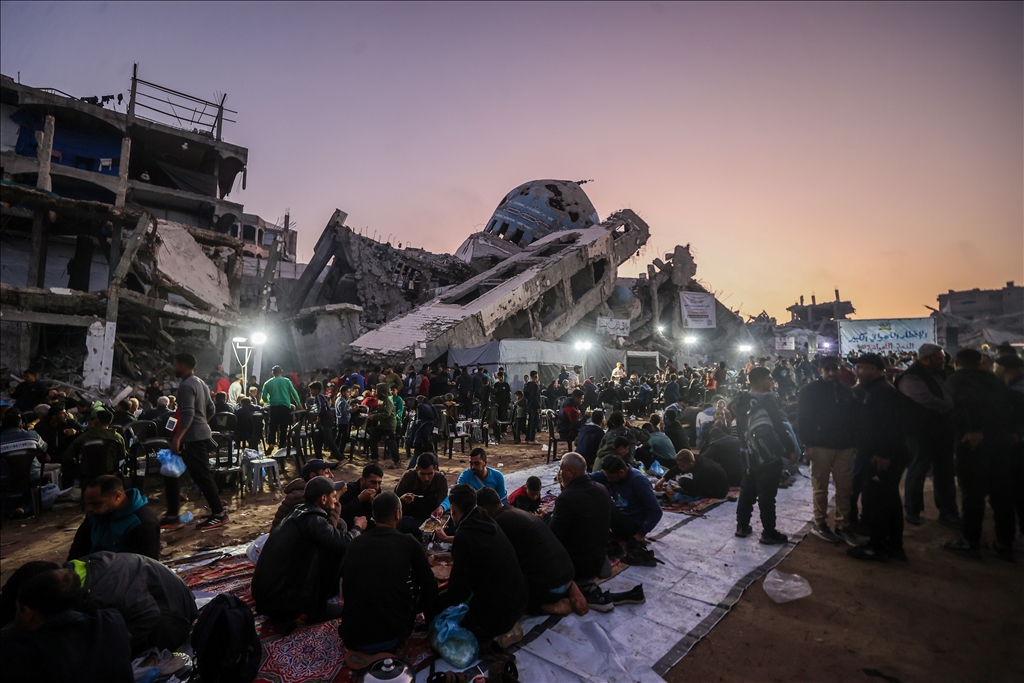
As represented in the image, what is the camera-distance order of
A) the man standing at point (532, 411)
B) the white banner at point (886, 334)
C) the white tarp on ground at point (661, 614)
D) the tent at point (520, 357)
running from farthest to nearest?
the white banner at point (886, 334) → the tent at point (520, 357) → the man standing at point (532, 411) → the white tarp on ground at point (661, 614)

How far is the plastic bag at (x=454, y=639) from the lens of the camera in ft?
9.86

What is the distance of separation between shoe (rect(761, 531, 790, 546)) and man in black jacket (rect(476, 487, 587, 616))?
2.60 metres

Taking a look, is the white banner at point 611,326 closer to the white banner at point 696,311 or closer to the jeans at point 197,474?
the white banner at point 696,311

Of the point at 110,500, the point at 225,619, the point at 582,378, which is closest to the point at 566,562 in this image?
the point at 225,619

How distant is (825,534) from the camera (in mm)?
5223

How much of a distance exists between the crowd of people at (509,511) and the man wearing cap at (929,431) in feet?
0.06

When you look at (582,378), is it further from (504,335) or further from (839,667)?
(839,667)

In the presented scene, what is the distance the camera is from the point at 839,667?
3102 millimetres

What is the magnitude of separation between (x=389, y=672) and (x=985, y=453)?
5.56m

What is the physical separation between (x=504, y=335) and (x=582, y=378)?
3.79 m

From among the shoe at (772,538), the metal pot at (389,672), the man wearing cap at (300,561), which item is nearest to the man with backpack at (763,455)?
the shoe at (772,538)

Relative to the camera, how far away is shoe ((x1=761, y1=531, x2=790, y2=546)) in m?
5.09

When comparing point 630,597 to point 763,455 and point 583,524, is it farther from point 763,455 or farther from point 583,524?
point 763,455

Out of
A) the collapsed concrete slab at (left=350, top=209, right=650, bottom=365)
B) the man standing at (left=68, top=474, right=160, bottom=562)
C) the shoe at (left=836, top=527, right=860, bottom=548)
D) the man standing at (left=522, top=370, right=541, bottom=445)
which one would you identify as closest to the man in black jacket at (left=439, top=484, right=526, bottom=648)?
the man standing at (left=68, top=474, right=160, bottom=562)
